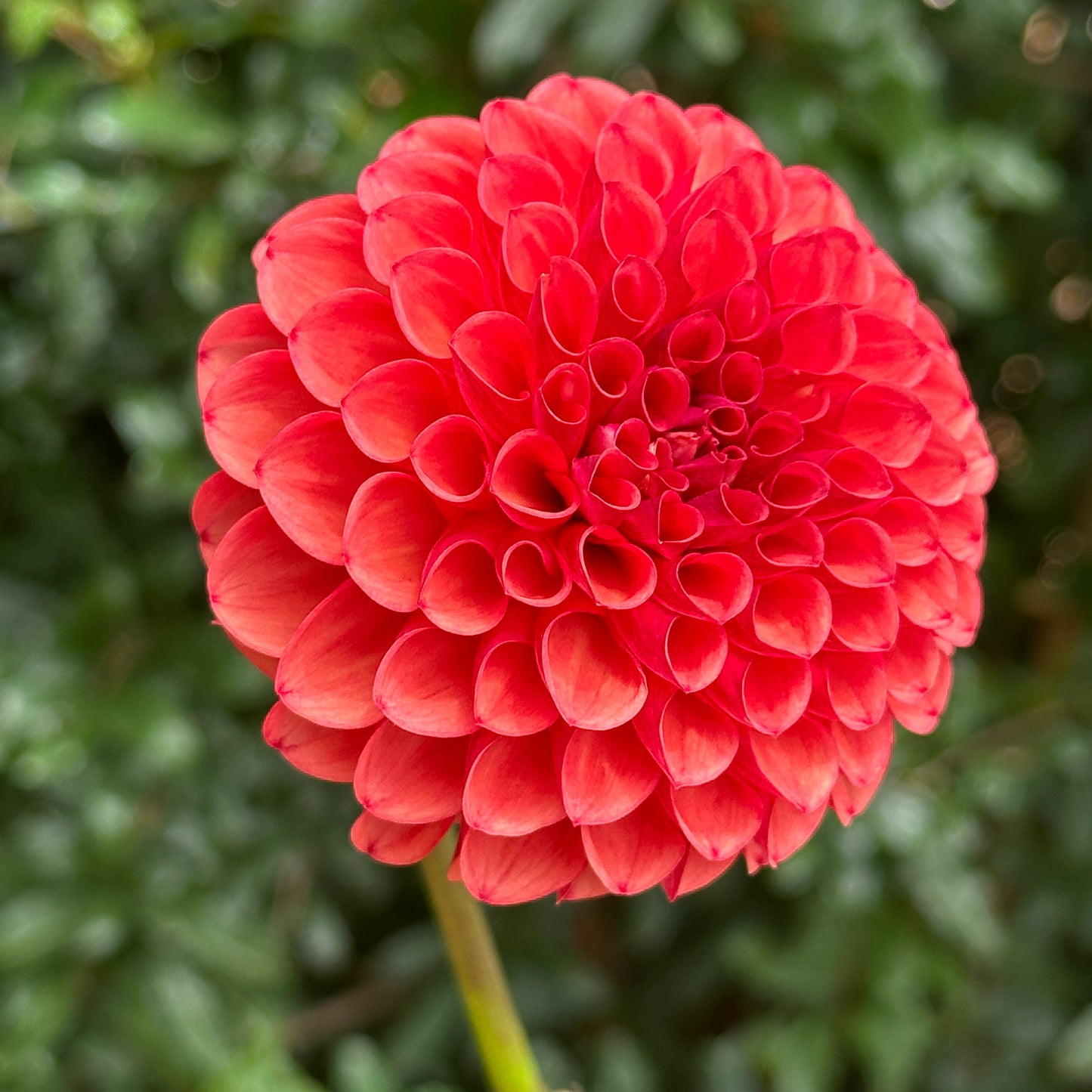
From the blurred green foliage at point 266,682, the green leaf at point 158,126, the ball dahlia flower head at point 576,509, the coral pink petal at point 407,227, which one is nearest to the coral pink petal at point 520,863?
the ball dahlia flower head at point 576,509

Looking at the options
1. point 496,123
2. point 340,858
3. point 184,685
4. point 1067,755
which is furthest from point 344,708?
point 1067,755

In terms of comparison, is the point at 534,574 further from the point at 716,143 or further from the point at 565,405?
the point at 716,143

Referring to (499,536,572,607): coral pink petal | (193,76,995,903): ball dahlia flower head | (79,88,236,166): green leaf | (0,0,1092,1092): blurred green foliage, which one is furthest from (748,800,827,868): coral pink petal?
(79,88,236,166): green leaf

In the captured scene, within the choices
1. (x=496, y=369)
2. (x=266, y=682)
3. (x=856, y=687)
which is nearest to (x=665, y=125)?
(x=496, y=369)

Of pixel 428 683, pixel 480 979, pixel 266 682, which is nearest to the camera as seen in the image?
pixel 428 683

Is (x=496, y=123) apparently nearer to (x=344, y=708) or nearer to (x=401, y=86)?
(x=344, y=708)

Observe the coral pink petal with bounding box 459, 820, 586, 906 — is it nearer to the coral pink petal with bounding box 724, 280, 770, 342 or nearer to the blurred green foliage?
the coral pink petal with bounding box 724, 280, 770, 342
